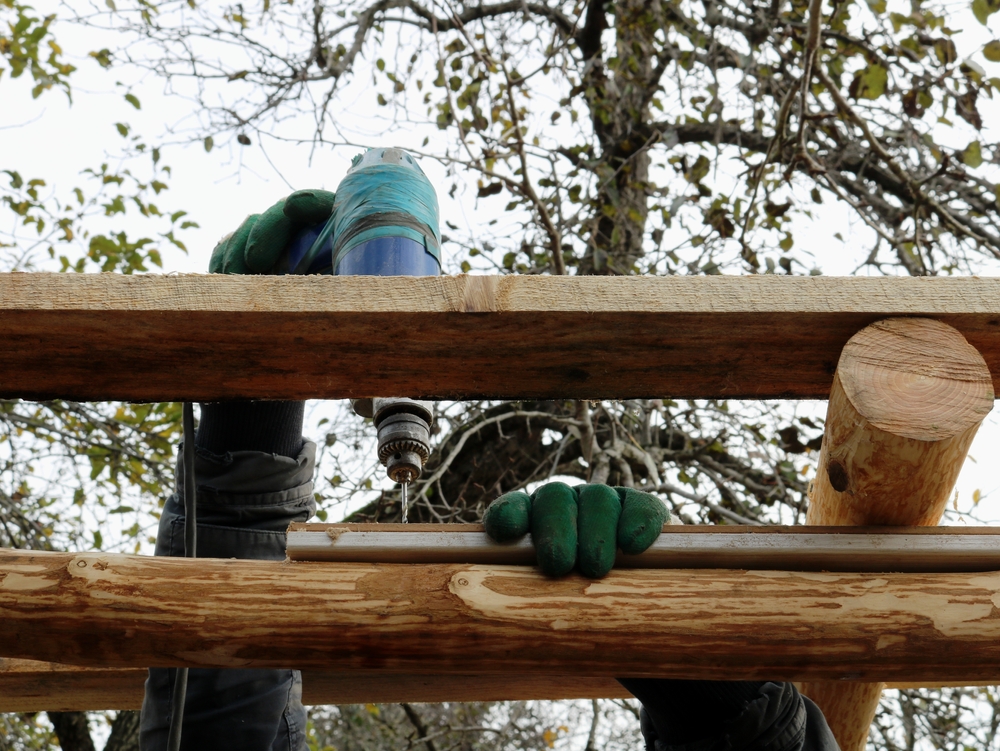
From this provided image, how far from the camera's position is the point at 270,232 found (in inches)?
68.6

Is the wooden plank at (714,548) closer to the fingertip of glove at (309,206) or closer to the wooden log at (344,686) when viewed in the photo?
the fingertip of glove at (309,206)

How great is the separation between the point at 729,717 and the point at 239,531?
0.86m

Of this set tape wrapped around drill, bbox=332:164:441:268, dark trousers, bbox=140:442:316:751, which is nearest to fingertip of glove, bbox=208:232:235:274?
tape wrapped around drill, bbox=332:164:441:268

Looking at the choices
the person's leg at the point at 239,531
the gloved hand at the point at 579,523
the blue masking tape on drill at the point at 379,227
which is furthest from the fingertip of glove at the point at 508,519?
the person's leg at the point at 239,531

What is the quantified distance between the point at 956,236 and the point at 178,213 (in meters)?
3.62

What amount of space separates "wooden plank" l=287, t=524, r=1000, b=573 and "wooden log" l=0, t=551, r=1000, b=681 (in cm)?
3

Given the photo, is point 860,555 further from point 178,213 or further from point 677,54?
point 178,213

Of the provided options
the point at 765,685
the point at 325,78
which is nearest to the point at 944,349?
the point at 765,685

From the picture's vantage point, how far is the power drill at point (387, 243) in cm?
138

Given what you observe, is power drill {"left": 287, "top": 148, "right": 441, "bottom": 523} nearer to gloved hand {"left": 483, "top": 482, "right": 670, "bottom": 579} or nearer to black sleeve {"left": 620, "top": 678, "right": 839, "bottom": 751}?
gloved hand {"left": 483, "top": 482, "right": 670, "bottom": 579}

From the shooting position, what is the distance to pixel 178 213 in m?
4.91

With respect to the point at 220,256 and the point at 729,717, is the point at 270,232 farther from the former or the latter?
the point at 729,717

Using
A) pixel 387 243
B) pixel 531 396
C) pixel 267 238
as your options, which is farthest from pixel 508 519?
pixel 267 238

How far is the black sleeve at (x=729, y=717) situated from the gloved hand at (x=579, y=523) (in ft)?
1.13
